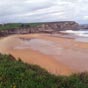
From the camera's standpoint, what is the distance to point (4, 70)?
11.0 meters

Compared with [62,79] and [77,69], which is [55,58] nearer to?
[77,69]

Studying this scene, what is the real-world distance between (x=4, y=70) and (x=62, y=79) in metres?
2.00

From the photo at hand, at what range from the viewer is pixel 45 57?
22.0 metres

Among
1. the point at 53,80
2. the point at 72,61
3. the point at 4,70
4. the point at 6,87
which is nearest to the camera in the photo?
the point at 6,87

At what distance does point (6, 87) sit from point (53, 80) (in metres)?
1.57

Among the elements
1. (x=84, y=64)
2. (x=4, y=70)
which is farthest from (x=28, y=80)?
(x=84, y=64)

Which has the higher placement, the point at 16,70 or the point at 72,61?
the point at 16,70

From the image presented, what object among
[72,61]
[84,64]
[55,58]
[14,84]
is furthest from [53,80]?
[55,58]

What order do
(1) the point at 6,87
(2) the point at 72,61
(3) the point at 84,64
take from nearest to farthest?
(1) the point at 6,87, (3) the point at 84,64, (2) the point at 72,61

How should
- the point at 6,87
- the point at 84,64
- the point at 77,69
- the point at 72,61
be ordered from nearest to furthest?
the point at 6,87
the point at 77,69
the point at 84,64
the point at 72,61

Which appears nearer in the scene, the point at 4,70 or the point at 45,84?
the point at 45,84

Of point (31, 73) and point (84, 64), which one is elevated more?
point (31, 73)

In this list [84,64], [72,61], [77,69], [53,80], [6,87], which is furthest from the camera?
[72,61]

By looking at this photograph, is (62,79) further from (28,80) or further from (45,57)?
(45,57)
